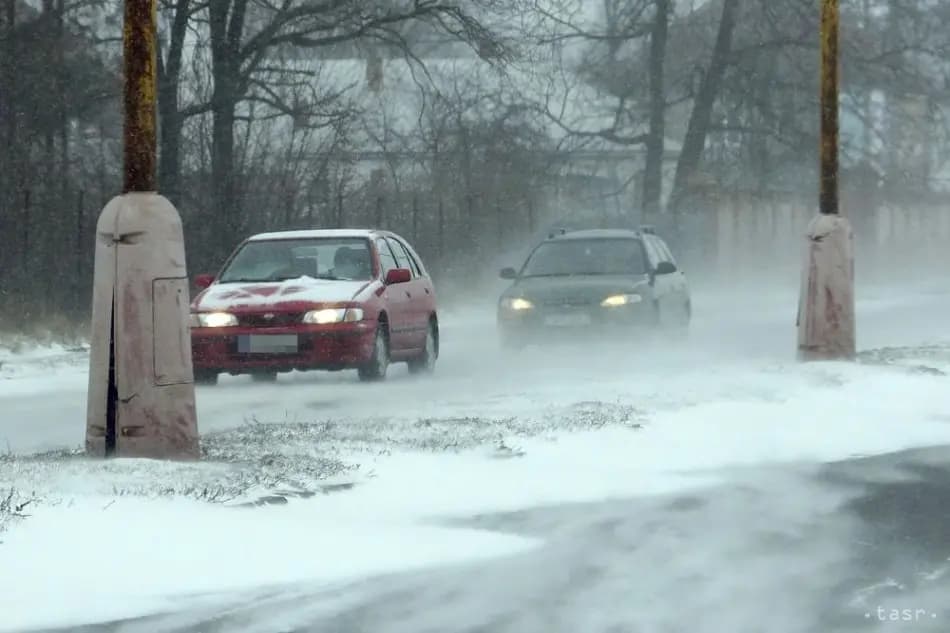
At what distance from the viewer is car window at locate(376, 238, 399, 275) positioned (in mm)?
19516

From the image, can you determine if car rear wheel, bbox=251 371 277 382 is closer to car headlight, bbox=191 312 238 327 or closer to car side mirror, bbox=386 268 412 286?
car headlight, bbox=191 312 238 327

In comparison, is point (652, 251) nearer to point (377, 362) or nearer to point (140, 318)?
point (377, 362)

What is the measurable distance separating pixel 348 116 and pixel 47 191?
687 cm

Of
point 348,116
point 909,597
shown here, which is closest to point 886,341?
point 348,116

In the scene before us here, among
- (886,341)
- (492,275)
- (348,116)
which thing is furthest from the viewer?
(492,275)

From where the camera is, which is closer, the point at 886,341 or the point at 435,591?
the point at 435,591

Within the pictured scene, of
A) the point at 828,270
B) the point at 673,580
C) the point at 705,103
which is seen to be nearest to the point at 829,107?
the point at 828,270

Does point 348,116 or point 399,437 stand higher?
point 348,116

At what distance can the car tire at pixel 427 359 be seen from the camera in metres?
20.1

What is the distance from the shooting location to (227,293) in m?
18.3

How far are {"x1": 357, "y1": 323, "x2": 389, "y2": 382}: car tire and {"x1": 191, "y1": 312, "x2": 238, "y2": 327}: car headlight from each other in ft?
4.04

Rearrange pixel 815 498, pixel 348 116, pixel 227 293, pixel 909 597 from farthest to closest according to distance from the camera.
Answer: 1. pixel 348 116
2. pixel 227 293
3. pixel 815 498
4. pixel 909 597

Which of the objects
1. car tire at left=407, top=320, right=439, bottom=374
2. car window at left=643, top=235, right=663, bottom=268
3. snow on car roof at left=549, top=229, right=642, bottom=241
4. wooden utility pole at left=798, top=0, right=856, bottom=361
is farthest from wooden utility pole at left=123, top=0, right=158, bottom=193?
snow on car roof at left=549, top=229, right=642, bottom=241

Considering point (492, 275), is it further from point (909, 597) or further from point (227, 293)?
point (909, 597)
